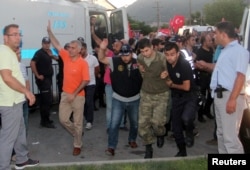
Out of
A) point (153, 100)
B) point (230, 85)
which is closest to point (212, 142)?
point (153, 100)

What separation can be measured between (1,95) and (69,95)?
1541mm

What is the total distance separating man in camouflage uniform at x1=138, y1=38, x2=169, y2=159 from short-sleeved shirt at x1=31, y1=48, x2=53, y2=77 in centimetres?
308

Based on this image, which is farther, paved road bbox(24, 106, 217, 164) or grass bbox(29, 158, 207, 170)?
paved road bbox(24, 106, 217, 164)

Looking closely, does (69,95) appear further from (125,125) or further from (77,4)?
(77,4)

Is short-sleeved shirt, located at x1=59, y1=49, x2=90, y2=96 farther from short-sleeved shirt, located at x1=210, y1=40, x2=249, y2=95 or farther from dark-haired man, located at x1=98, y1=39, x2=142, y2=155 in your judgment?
short-sleeved shirt, located at x1=210, y1=40, x2=249, y2=95

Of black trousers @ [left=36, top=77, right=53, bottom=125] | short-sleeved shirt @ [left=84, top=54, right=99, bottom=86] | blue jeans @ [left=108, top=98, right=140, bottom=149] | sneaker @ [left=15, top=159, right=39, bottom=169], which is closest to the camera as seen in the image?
sneaker @ [left=15, top=159, right=39, bottom=169]

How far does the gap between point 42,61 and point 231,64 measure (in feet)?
15.7

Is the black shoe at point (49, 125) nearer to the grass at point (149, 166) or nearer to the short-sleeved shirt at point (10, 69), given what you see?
the grass at point (149, 166)

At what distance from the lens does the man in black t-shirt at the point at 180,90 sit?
626 cm

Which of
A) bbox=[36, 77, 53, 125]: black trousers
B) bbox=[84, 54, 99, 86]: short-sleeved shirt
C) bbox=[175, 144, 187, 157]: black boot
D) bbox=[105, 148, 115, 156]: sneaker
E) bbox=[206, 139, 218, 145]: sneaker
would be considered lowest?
bbox=[206, 139, 218, 145]: sneaker

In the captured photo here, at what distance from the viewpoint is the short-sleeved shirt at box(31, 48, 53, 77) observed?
8844 millimetres

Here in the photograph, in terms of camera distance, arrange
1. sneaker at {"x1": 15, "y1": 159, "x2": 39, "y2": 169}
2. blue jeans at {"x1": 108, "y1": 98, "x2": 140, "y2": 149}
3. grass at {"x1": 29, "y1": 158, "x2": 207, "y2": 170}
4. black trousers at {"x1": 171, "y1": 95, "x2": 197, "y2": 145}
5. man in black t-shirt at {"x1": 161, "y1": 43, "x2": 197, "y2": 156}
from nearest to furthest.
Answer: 1. grass at {"x1": 29, "y1": 158, "x2": 207, "y2": 170}
2. sneaker at {"x1": 15, "y1": 159, "x2": 39, "y2": 169}
3. man in black t-shirt at {"x1": 161, "y1": 43, "x2": 197, "y2": 156}
4. black trousers at {"x1": 171, "y1": 95, "x2": 197, "y2": 145}
5. blue jeans at {"x1": 108, "y1": 98, "x2": 140, "y2": 149}

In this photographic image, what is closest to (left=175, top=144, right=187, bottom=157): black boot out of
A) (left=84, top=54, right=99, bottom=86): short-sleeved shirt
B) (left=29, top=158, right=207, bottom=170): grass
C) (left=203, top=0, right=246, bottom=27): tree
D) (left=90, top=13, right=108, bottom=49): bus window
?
(left=29, top=158, right=207, bottom=170): grass

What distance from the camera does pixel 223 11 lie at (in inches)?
3634
